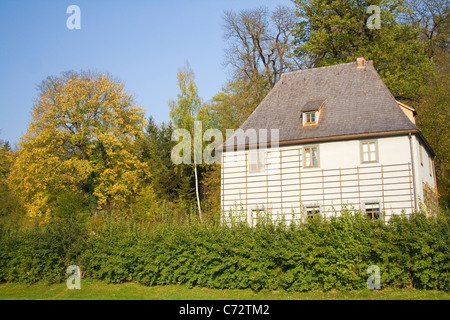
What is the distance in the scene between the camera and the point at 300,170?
985 inches

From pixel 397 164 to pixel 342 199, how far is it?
3115mm

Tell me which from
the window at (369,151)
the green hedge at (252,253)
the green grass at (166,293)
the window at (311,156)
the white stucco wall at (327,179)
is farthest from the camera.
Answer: the window at (311,156)

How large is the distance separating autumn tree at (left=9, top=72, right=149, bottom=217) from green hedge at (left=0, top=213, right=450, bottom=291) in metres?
15.7

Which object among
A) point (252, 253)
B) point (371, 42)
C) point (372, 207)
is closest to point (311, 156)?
point (372, 207)

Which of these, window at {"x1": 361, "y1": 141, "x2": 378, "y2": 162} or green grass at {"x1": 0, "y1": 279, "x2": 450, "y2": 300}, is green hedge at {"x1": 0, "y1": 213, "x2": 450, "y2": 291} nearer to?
green grass at {"x1": 0, "y1": 279, "x2": 450, "y2": 300}

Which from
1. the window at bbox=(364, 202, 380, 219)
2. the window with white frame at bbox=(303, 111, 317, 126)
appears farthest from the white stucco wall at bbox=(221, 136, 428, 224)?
the window with white frame at bbox=(303, 111, 317, 126)

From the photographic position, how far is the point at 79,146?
39.0m

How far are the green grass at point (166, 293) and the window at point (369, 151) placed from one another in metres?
10.4

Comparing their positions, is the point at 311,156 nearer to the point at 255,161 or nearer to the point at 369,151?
the point at 369,151

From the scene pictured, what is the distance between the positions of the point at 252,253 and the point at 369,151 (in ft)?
34.5

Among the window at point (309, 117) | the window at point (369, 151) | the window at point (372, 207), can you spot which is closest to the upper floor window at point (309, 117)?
the window at point (309, 117)

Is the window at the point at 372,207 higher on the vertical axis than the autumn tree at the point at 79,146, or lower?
lower

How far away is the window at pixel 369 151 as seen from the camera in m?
23.6

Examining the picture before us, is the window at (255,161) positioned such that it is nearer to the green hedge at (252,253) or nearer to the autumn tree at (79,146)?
the green hedge at (252,253)
